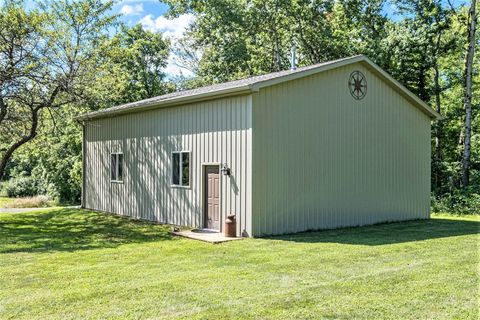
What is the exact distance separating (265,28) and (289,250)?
20195mm

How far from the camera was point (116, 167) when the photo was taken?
15328 mm

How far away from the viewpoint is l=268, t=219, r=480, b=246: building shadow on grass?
9.66 meters

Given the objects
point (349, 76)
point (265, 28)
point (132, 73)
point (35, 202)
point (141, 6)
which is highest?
A: point (141, 6)

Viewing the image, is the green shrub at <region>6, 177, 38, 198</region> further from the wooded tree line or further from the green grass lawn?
the green grass lawn

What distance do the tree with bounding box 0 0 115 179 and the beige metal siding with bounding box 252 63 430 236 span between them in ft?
19.8

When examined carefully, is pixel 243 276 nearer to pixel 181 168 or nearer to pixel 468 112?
pixel 181 168

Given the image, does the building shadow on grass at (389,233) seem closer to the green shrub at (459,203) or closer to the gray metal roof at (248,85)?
the green shrub at (459,203)

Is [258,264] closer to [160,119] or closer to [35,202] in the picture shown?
[160,119]

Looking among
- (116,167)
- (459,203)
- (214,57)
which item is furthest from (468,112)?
(214,57)

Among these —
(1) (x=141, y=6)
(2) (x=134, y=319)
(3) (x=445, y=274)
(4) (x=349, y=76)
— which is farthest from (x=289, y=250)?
(1) (x=141, y=6)

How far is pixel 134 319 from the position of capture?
458 centimetres

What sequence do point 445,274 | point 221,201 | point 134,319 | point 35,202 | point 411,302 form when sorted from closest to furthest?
1. point 134,319
2. point 411,302
3. point 445,274
4. point 221,201
5. point 35,202

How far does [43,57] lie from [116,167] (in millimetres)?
4458

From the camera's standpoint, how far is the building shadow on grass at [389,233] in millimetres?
9664
